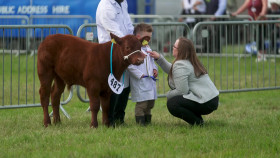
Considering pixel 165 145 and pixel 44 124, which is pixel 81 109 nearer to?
pixel 44 124

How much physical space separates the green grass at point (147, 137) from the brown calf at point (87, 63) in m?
0.43

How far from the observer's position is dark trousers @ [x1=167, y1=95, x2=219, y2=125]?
24.0 ft

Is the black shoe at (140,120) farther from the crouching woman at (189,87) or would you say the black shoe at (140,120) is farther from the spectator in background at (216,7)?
the spectator in background at (216,7)

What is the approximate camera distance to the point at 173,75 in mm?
7379

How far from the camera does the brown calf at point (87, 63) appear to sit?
22.9 ft

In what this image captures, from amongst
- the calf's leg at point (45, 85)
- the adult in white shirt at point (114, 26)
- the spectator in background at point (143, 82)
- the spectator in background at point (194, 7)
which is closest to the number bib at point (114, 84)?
the spectator in background at point (143, 82)


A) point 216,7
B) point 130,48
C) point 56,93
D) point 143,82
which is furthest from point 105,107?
point 216,7

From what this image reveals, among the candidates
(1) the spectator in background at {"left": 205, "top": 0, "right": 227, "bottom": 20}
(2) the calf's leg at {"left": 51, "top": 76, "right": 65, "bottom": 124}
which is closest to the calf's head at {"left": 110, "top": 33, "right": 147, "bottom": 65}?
(2) the calf's leg at {"left": 51, "top": 76, "right": 65, "bottom": 124}

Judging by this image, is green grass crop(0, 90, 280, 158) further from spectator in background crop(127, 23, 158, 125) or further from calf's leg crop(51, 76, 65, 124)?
spectator in background crop(127, 23, 158, 125)

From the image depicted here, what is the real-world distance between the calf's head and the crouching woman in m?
0.68

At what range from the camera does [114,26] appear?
7.34m

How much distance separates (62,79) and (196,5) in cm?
1157

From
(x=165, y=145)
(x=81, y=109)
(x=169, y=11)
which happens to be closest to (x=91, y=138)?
(x=165, y=145)

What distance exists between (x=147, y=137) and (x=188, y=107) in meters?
0.89
